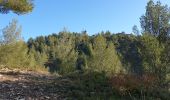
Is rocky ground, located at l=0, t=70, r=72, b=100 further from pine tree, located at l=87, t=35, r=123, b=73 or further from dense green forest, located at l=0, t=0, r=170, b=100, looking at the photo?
pine tree, located at l=87, t=35, r=123, b=73

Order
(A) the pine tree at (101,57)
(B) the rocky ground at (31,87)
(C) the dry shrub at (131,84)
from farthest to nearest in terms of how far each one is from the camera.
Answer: (A) the pine tree at (101,57)
(C) the dry shrub at (131,84)
(B) the rocky ground at (31,87)

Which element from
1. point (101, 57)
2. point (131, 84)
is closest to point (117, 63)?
point (101, 57)

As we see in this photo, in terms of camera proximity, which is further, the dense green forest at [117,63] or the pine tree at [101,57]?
the pine tree at [101,57]

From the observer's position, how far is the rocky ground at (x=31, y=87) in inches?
460

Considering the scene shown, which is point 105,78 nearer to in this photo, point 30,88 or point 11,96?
point 30,88

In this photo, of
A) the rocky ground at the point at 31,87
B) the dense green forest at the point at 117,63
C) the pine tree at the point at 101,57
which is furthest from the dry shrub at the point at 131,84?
the pine tree at the point at 101,57

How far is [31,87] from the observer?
12812mm

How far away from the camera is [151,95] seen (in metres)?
12.5

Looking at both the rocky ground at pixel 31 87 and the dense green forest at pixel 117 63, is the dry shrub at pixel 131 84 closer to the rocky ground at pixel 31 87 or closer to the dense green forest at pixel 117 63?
the dense green forest at pixel 117 63

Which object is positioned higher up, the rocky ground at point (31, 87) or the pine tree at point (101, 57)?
the pine tree at point (101, 57)

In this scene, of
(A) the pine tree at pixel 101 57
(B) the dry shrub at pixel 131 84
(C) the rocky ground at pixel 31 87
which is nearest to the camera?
(C) the rocky ground at pixel 31 87

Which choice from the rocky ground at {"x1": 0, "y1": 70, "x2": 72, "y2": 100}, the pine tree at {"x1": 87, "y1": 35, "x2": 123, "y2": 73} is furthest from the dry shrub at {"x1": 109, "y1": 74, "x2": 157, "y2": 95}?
the pine tree at {"x1": 87, "y1": 35, "x2": 123, "y2": 73}

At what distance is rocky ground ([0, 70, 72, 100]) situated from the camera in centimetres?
1169

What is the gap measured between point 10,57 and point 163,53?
55.3 ft
